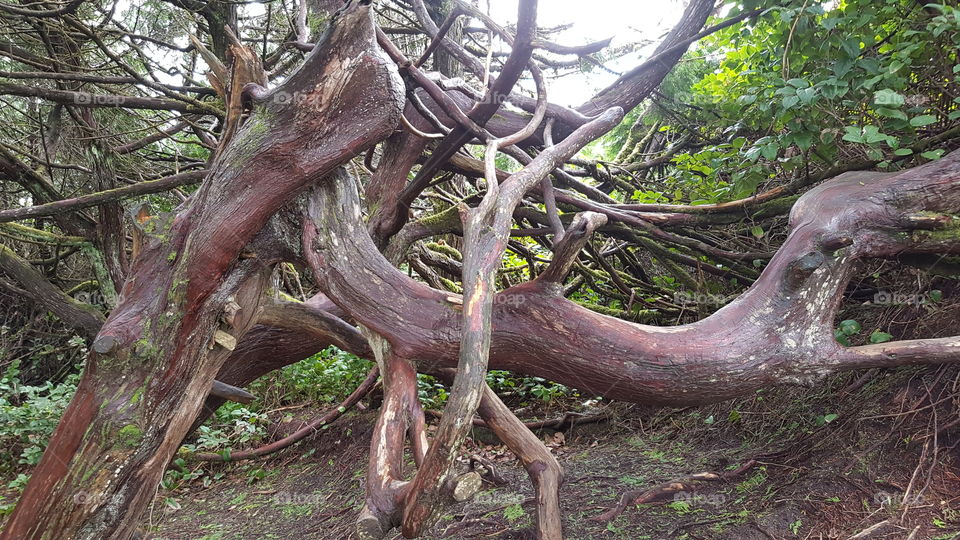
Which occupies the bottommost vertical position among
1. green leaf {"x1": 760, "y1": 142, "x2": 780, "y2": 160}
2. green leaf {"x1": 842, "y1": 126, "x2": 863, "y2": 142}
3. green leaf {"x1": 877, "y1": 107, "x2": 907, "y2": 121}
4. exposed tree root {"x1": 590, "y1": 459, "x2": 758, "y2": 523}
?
exposed tree root {"x1": 590, "y1": 459, "x2": 758, "y2": 523}

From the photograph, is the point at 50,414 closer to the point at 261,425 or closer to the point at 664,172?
the point at 261,425

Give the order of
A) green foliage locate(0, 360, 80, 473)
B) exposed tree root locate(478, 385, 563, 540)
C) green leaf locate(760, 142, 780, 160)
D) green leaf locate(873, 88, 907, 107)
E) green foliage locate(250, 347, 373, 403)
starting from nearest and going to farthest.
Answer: green leaf locate(873, 88, 907, 107) → exposed tree root locate(478, 385, 563, 540) → green leaf locate(760, 142, 780, 160) → green foliage locate(0, 360, 80, 473) → green foliage locate(250, 347, 373, 403)

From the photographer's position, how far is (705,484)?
9.81ft

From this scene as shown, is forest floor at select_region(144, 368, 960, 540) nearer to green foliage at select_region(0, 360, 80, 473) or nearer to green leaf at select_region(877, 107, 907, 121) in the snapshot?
green foliage at select_region(0, 360, 80, 473)

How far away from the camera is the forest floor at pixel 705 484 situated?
236 centimetres

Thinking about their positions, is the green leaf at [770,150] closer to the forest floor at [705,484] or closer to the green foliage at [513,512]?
the forest floor at [705,484]

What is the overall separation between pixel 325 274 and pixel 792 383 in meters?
2.03

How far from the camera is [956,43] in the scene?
7.34 ft

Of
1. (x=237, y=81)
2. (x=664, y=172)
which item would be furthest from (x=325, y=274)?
(x=664, y=172)

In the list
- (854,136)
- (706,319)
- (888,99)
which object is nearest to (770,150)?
(854,136)

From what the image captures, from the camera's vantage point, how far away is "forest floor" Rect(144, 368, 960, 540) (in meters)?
2.36

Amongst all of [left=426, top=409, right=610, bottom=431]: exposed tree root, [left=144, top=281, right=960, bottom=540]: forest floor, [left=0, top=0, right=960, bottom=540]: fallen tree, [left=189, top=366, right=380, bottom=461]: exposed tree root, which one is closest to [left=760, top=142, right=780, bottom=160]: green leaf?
[left=0, top=0, right=960, bottom=540]: fallen tree

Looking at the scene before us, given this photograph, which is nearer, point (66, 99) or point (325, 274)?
point (325, 274)

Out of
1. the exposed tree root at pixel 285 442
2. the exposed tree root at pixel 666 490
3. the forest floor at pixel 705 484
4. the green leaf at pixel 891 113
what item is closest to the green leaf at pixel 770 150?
the green leaf at pixel 891 113
